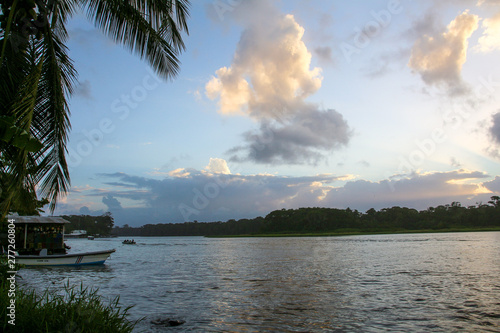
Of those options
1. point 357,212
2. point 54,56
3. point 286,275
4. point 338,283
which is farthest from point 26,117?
point 357,212

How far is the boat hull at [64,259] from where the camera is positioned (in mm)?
29875

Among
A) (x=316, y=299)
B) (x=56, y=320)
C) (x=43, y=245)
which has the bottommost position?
(x=316, y=299)

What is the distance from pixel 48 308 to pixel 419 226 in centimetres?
18262

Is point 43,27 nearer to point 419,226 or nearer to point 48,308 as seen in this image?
point 48,308

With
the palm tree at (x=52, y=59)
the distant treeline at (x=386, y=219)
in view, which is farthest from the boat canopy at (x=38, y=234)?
the distant treeline at (x=386, y=219)

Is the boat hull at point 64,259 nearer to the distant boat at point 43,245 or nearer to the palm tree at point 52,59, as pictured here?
the distant boat at point 43,245

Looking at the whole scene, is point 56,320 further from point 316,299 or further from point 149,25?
point 316,299

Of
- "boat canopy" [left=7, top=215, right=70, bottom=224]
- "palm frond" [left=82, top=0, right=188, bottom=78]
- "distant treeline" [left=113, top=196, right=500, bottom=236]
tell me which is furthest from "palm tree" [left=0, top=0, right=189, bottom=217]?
"distant treeline" [left=113, top=196, right=500, bottom=236]

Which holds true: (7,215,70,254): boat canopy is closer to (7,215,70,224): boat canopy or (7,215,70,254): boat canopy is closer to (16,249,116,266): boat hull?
(7,215,70,224): boat canopy

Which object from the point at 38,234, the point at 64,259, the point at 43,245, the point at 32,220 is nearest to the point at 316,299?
the point at 64,259

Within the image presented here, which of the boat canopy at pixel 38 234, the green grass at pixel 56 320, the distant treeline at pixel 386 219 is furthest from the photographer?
the distant treeline at pixel 386 219

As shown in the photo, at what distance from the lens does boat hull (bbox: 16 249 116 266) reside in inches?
1176

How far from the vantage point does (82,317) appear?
7469 mm

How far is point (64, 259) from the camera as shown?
31609 millimetres
